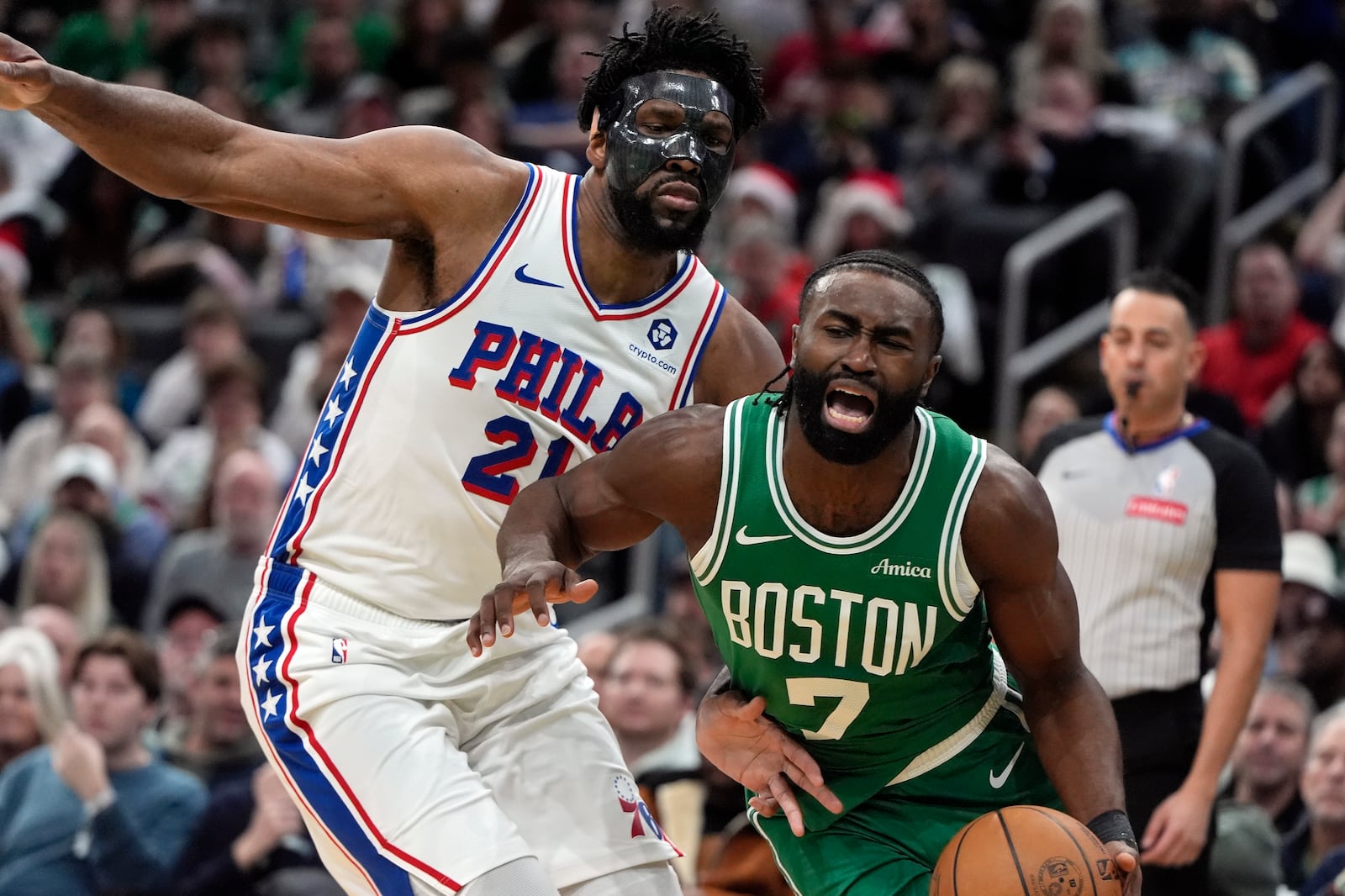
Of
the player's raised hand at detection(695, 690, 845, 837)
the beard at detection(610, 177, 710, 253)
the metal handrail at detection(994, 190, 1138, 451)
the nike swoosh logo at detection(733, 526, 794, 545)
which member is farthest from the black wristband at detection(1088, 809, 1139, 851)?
the metal handrail at detection(994, 190, 1138, 451)

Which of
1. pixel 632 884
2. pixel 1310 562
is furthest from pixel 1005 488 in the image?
pixel 1310 562

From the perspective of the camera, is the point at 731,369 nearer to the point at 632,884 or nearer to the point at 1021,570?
the point at 1021,570

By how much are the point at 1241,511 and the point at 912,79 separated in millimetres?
7364

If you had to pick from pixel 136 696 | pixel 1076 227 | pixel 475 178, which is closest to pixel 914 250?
pixel 1076 227

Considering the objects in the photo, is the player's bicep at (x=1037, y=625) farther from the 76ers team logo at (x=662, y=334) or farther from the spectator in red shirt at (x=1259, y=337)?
the spectator in red shirt at (x=1259, y=337)

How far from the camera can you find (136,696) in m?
7.96

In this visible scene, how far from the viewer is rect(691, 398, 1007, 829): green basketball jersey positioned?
13.1 feet

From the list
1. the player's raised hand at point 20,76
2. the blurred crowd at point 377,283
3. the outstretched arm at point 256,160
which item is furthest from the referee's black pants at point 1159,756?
the player's raised hand at point 20,76

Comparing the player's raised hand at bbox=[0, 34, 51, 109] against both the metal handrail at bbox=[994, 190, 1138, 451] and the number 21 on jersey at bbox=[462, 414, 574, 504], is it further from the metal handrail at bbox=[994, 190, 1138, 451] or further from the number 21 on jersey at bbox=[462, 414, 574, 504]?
the metal handrail at bbox=[994, 190, 1138, 451]

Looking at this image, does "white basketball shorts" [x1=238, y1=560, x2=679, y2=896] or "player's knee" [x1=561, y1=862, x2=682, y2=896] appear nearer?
"white basketball shorts" [x1=238, y1=560, x2=679, y2=896]

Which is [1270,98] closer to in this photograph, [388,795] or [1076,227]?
[1076,227]

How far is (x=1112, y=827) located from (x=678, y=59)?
194cm

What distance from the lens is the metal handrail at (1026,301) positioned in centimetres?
1011

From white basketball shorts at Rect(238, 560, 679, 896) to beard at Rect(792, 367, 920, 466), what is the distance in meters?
0.90
